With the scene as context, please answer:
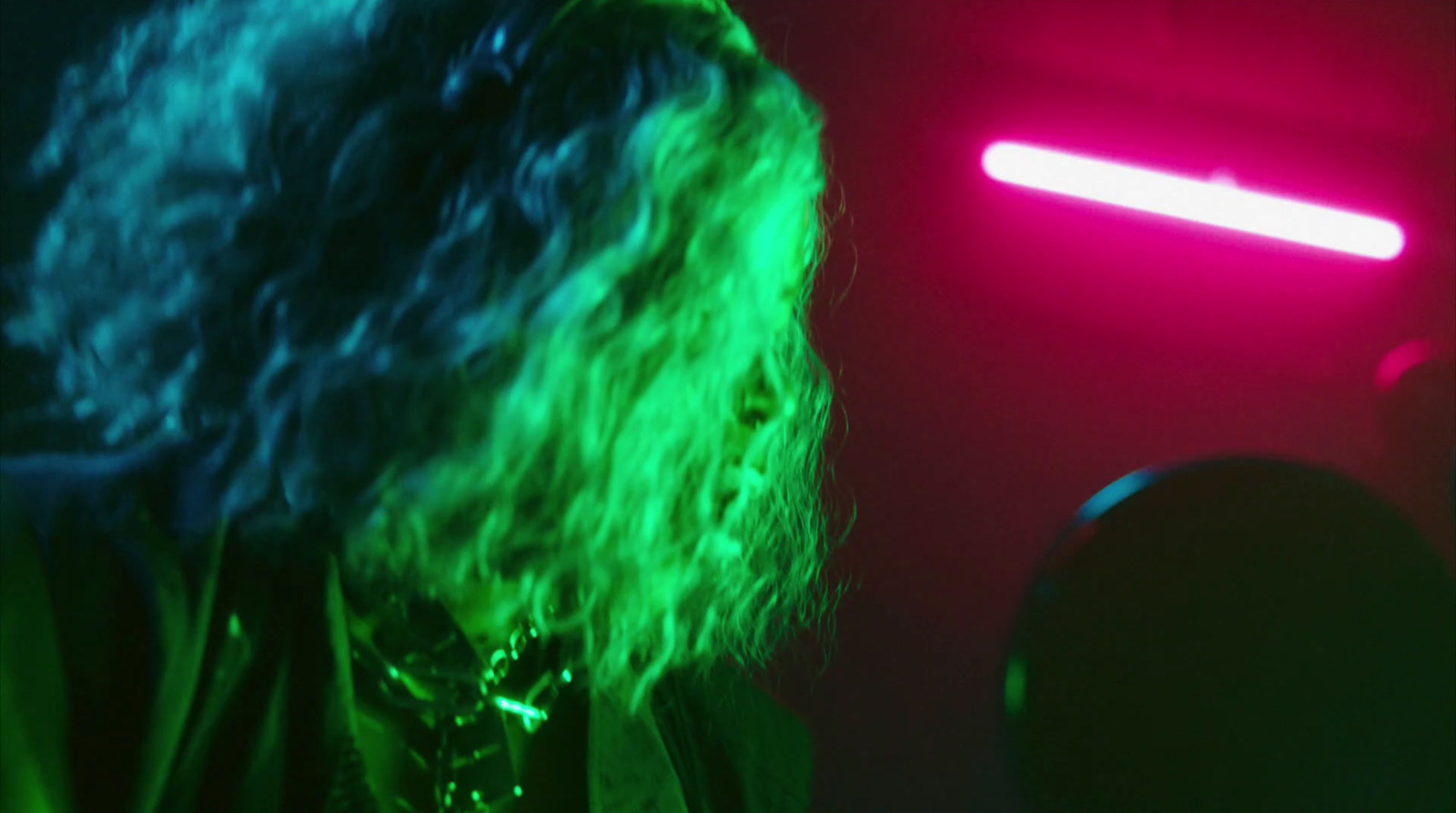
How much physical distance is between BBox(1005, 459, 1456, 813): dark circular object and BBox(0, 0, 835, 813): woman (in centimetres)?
28

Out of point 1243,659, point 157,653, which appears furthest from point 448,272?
point 1243,659

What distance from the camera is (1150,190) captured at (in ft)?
4.38

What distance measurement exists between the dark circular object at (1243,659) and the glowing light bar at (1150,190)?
53cm

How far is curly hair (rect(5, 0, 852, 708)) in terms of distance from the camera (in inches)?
29.1

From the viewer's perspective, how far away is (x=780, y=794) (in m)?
0.93

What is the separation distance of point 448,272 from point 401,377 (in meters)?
0.07

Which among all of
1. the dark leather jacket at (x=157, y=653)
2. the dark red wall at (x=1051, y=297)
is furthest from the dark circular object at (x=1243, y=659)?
the dark leather jacket at (x=157, y=653)

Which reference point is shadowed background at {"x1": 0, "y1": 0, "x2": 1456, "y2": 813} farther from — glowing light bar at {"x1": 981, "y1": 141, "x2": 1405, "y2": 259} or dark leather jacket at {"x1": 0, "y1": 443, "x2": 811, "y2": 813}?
dark leather jacket at {"x1": 0, "y1": 443, "x2": 811, "y2": 813}

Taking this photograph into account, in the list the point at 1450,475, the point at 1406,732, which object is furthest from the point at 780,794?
the point at 1450,475

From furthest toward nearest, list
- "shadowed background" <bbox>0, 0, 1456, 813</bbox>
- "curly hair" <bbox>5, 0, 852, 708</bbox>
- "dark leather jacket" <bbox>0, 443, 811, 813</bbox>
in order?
1. "shadowed background" <bbox>0, 0, 1456, 813</bbox>
2. "curly hair" <bbox>5, 0, 852, 708</bbox>
3. "dark leather jacket" <bbox>0, 443, 811, 813</bbox>

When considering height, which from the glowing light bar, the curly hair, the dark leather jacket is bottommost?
the dark leather jacket

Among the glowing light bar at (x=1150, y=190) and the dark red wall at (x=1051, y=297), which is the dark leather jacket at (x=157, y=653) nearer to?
the dark red wall at (x=1051, y=297)

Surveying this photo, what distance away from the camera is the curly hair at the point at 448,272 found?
740mm

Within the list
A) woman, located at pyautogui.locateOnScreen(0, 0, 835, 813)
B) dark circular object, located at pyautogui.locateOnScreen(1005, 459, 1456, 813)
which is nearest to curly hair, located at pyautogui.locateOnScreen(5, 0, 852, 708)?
woman, located at pyautogui.locateOnScreen(0, 0, 835, 813)
